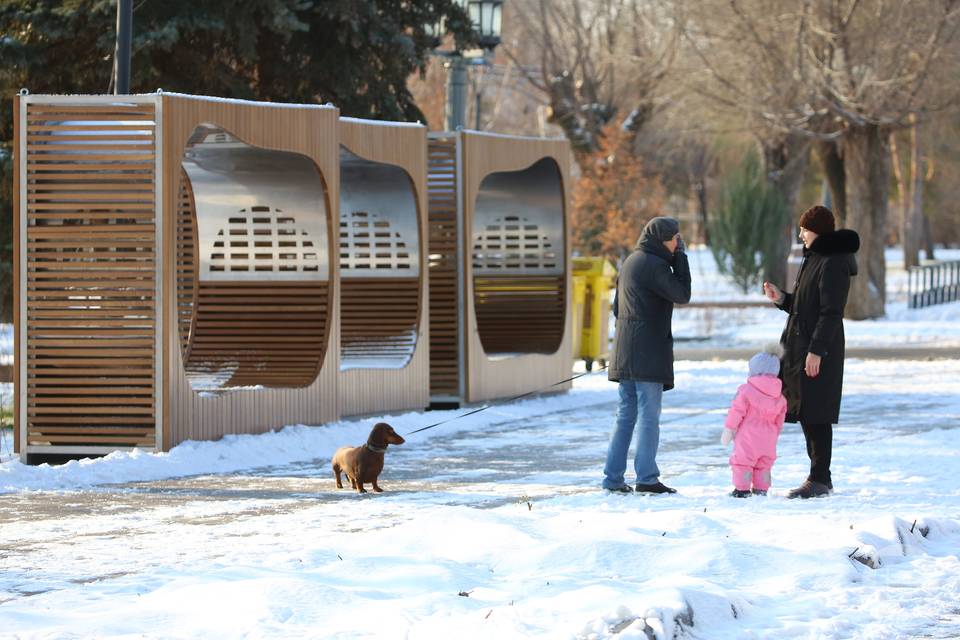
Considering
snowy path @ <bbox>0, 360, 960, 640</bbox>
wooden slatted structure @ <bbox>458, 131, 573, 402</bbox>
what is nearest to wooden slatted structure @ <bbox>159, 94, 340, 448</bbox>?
snowy path @ <bbox>0, 360, 960, 640</bbox>

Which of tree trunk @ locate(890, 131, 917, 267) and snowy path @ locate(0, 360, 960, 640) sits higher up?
tree trunk @ locate(890, 131, 917, 267)

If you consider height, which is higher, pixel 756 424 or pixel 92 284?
pixel 92 284

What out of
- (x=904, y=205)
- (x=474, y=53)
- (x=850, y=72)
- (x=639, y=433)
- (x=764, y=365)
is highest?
(x=850, y=72)

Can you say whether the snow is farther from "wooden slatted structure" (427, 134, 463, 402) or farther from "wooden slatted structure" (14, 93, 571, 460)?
"wooden slatted structure" (427, 134, 463, 402)

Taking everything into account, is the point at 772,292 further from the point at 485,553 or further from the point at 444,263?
the point at 444,263

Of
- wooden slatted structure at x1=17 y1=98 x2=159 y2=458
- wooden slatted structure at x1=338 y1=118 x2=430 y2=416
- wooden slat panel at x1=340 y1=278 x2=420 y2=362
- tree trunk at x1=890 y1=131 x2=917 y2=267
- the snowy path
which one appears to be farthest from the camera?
tree trunk at x1=890 y1=131 x2=917 y2=267

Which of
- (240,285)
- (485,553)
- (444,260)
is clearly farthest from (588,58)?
(485,553)

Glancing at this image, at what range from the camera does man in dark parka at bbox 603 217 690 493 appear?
10.5m

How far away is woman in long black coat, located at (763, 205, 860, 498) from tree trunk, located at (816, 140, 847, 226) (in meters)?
26.6

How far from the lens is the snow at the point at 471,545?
6.73 metres

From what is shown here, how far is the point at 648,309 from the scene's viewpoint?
10.6 meters

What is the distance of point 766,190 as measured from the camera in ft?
150

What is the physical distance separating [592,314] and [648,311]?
11718mm

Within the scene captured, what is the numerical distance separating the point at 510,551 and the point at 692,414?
8.68 metres
